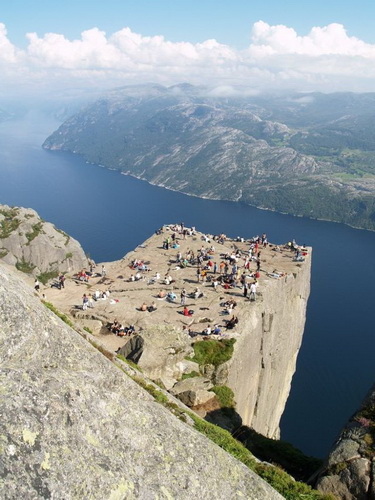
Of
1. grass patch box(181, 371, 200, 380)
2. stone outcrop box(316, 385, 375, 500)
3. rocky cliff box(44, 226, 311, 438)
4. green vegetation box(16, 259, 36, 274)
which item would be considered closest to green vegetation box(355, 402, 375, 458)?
stone outcrop box(316, 385, 375, 500)

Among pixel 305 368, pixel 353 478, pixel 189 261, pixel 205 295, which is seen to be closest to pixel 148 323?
→ pixel 205 295

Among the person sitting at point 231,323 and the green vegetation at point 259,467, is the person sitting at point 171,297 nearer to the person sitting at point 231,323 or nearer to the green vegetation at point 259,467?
the person sitting at point 231,323

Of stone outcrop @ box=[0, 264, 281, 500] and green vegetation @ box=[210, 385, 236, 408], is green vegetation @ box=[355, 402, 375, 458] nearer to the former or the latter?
stone outcrop @ box=[0, 264, 281, 500]

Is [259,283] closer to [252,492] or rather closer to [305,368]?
[252,492]

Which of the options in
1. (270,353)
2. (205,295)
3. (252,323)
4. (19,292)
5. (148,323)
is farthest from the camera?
(270,353)

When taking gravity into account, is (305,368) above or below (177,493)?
below
